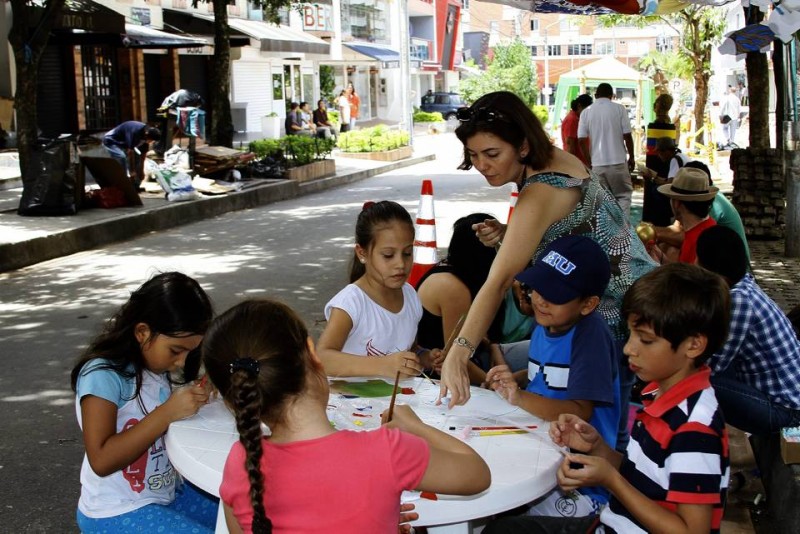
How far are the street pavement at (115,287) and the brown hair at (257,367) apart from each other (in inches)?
98.7

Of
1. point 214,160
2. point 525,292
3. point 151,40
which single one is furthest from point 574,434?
point 151,40

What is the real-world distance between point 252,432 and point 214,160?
48.7 feet

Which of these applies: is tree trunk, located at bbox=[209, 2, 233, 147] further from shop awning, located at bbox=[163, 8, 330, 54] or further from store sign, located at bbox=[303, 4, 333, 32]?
store sign, located at bbox=[303, 4, 333, 32]

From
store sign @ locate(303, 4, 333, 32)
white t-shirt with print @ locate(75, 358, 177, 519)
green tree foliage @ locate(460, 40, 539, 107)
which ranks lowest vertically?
white t-shirt with print @ locate(75, 358, 177, 519)

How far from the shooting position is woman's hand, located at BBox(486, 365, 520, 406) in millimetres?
2988

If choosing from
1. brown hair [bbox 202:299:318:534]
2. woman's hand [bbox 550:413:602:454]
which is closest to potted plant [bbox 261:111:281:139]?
woman's hand [bbox 550:413:602:454]

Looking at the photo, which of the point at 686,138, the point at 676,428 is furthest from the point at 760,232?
the point at 686,138

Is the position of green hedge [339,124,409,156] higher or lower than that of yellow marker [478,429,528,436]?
higher

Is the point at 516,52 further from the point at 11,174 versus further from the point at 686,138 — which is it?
the point at 11,174

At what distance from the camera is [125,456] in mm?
2857

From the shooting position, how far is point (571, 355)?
10.3 ft

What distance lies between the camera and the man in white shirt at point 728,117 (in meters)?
26.2

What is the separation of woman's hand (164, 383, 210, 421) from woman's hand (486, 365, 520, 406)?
2.90 feet

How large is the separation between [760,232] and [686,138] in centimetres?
1424
